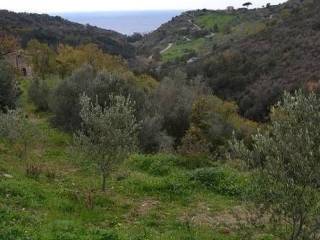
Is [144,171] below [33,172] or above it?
below

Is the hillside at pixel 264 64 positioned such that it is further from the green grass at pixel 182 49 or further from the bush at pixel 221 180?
the bush at pixel 221 180

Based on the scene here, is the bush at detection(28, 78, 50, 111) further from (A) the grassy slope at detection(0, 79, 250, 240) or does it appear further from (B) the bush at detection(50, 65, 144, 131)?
(A) the grassy slope at detection(0, 79, 250, 240)

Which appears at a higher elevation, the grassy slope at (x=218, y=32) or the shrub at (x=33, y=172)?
the grassy slope at (x=218, y=32)

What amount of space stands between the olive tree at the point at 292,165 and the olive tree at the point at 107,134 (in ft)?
23.2

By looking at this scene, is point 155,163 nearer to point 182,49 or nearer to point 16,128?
point 16,128

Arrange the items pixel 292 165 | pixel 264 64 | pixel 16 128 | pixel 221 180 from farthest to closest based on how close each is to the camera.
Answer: pixel 264 64, pixel 16 128, pixel 221 180, pixel 292 165

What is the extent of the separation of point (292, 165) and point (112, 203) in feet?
25.2

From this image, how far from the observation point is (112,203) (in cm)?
1552

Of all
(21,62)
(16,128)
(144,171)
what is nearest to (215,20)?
(21,62)

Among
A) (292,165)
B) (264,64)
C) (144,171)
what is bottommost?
(144,171)

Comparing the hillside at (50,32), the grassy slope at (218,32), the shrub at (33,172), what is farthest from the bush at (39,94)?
the grassy slope at (218,32)

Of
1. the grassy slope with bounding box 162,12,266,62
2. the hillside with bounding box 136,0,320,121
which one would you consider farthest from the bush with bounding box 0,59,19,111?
the grassy slope with bounding box 162,12,266,62

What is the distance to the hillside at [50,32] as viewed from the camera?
3930 inches

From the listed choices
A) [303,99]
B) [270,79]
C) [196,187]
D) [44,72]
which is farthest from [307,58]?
[303,99]
